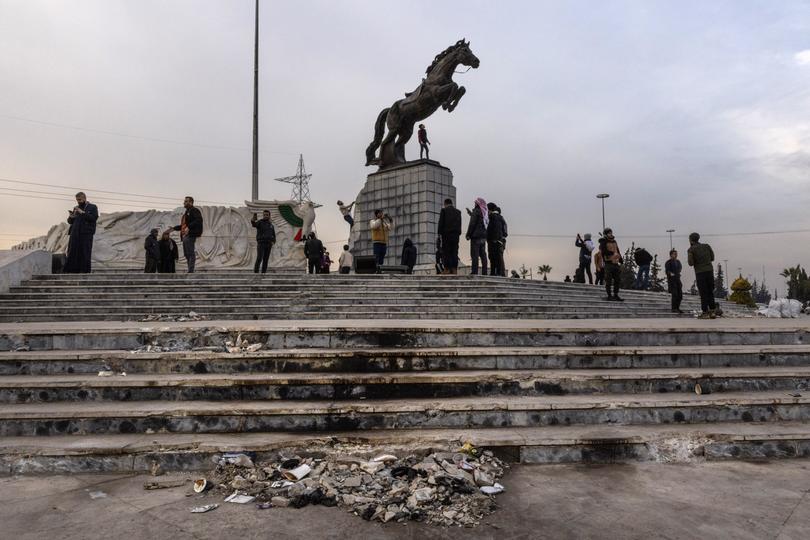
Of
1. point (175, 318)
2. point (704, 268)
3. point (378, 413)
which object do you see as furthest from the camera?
point (704, 268)

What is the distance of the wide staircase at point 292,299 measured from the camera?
27.5 feet

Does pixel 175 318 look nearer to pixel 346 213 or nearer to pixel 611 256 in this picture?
pixel 611 256

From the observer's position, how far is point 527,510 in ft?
8.97

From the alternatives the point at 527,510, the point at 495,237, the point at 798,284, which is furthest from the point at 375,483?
the point at 798,284

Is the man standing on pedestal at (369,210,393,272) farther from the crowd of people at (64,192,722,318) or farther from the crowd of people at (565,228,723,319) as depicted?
the crowd of people at (565,228,723,319)

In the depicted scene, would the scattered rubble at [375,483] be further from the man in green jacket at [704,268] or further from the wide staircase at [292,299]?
the man in green jacket at [704,268]

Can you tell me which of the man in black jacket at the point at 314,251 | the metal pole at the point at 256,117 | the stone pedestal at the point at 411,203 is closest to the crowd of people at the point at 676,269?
the stone pedestal at the point at 411,203

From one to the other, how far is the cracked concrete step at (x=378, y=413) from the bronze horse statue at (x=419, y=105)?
53.6 feet

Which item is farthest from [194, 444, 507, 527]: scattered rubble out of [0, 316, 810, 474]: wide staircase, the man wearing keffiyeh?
the man wearing keffiyeh

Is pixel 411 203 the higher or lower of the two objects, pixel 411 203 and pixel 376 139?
the lower

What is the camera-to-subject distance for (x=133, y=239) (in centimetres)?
1986

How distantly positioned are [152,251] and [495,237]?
29.9ft

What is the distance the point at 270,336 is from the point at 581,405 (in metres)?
3.09

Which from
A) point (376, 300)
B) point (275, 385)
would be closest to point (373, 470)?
point (275, 385)
